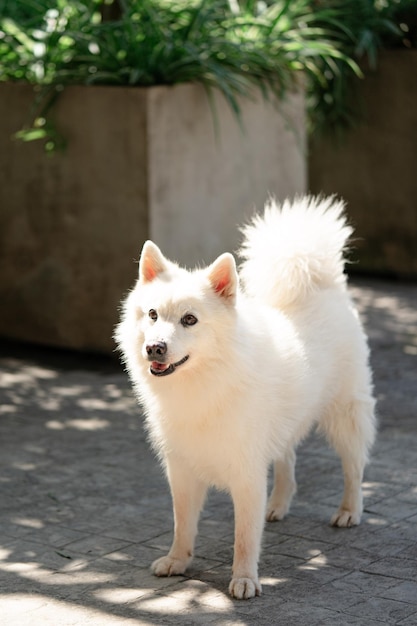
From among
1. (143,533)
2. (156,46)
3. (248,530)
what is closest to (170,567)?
(248,530)

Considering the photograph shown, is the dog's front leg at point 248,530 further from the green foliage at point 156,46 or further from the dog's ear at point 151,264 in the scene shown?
the green foliage at point 156,46

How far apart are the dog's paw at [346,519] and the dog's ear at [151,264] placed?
153 cm

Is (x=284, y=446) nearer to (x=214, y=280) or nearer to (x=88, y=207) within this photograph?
(x=214, y=280)

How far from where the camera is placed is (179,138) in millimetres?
8156

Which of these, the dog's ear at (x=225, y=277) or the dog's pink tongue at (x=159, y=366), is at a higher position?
the dog's ear at (x=225, y=277)

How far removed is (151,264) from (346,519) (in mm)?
1592

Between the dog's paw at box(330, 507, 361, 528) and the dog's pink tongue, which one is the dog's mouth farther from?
the dog's paw at box(330, 507, 361, 528)

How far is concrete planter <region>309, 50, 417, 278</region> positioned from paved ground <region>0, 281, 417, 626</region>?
354cm

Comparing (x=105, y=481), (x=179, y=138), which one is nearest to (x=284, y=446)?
(x=105, y=481)

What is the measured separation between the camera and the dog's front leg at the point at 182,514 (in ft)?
15.7

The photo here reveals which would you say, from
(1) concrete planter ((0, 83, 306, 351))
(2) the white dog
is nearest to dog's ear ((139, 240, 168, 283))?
(2) the white dog

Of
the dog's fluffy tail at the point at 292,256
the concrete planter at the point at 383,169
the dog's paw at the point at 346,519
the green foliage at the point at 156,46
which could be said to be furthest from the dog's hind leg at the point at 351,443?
the concrete planter at the point at 383,169

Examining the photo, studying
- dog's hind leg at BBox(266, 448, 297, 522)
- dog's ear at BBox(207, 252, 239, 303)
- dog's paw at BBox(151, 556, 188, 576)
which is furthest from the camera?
dog's hind leg at BBox(266, 448, 297, 522)

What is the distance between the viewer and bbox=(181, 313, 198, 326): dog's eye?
4.38 meters
